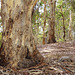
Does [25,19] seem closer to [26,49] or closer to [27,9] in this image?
[27,9]

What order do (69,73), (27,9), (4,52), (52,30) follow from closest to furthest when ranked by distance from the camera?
(69,73)
(4,52)
(27,9)
(52,30)

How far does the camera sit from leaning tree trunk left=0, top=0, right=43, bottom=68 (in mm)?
3332

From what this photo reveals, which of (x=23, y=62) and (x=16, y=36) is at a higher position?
(x=16, y=36)

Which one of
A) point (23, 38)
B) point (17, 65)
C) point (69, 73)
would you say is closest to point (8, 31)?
point (23, 38)

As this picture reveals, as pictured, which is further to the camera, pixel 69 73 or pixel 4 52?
pixel 4 52

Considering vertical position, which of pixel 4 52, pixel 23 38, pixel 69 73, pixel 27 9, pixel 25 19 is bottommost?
pixel 69 73

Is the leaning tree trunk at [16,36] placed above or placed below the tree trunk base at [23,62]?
above

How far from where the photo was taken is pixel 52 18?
1279cm

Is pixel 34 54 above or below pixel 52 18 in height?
below

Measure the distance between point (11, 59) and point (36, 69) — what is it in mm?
691

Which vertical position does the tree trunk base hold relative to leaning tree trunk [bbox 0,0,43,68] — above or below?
below

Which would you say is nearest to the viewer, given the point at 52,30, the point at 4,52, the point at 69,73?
the point at 69,73

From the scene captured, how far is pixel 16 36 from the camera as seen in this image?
11.0ft

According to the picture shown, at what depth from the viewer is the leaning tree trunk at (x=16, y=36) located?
333 cm
